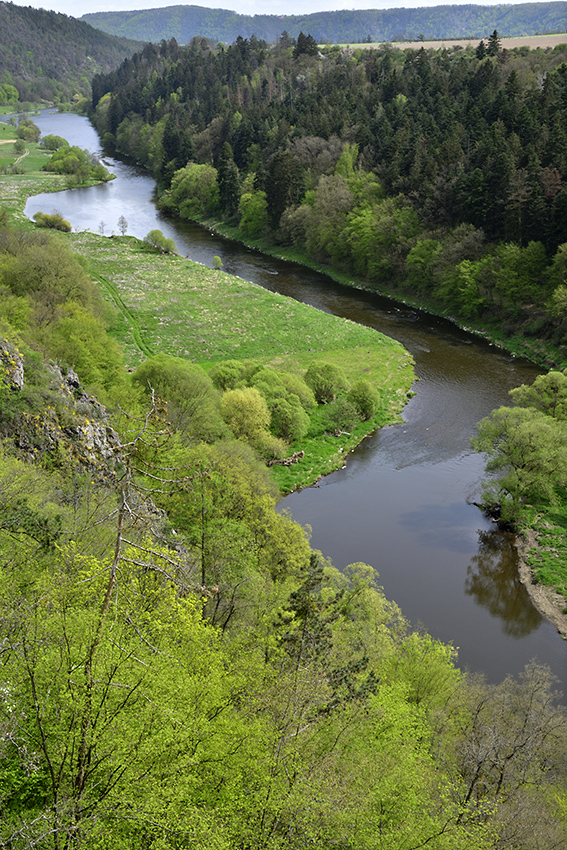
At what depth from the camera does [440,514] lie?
42625mm

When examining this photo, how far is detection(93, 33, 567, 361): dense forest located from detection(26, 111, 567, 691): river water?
8.83 meters

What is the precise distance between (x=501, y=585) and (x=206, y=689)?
91.7 ft

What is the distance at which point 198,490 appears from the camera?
2808cm

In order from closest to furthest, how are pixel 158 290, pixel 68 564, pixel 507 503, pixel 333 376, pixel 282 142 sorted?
1. pixel 68 564
2. pixel 507 503
3. pixel 333 376
4. pixel 158 290
5. pixel 282 142

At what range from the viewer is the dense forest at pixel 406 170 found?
71.6 meters

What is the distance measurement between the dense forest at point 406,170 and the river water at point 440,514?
883cm

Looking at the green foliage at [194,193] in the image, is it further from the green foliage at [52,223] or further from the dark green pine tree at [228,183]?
the green foliage at [52,223]

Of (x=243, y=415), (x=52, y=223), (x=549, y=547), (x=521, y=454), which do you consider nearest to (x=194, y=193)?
(x=52, y=223)

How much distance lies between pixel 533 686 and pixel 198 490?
16.5 m

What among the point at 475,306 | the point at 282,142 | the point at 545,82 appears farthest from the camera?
the point at 282,142

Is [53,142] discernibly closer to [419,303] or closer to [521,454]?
[419,303]

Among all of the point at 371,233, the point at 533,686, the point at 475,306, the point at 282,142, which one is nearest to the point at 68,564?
the point at 533,686

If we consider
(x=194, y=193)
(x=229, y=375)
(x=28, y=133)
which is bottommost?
(x=229, y=375)

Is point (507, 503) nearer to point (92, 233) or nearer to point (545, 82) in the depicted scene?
point (545, 82)
